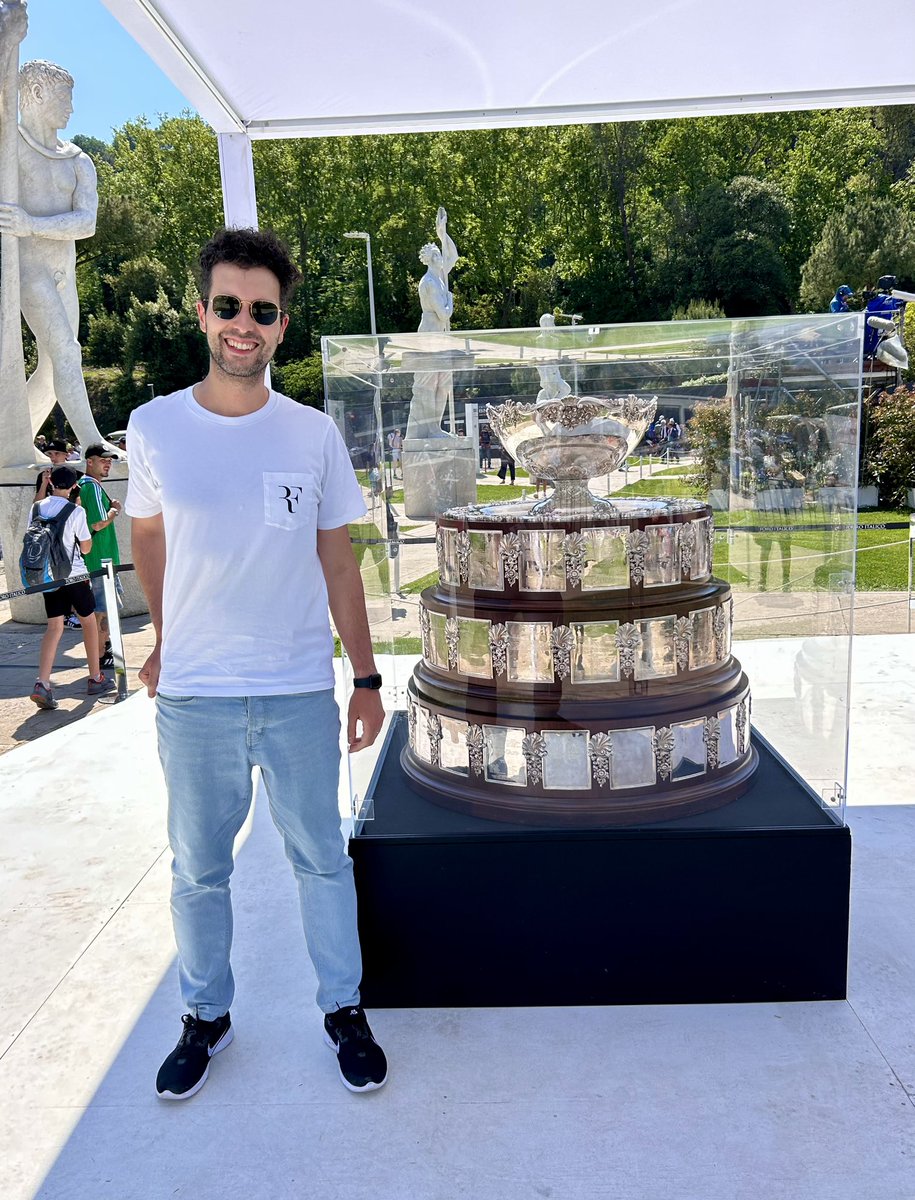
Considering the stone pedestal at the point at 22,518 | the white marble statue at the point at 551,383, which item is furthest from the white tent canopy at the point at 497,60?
the stone pedestal at the point at 22,518

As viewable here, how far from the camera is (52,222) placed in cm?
996

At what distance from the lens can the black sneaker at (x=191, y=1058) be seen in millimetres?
2396

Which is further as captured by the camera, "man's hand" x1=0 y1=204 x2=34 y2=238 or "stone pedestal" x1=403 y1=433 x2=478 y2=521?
"man's hand" x1=0 y1=204 x2=34 y2=238

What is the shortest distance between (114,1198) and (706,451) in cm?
267

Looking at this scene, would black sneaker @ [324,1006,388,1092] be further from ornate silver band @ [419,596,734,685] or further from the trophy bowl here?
the trophy bowl

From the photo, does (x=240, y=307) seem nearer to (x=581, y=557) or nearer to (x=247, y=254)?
(x=247, y=254)

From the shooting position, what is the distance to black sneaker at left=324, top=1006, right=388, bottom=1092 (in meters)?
2.40

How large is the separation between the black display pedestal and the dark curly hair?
1.54 meters

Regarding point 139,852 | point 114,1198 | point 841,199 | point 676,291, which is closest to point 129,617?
point 139,852

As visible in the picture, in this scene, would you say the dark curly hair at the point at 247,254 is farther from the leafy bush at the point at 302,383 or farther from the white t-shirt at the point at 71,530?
the leafy bush at the point at 302,383

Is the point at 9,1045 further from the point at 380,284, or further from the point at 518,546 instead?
the point at 380,284

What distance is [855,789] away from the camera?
4.29 m

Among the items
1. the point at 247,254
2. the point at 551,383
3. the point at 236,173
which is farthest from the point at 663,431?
the point at 236,173

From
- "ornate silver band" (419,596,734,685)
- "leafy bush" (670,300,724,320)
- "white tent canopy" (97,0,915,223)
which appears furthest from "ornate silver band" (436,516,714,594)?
"leafy bush" (670,300,724,320)
